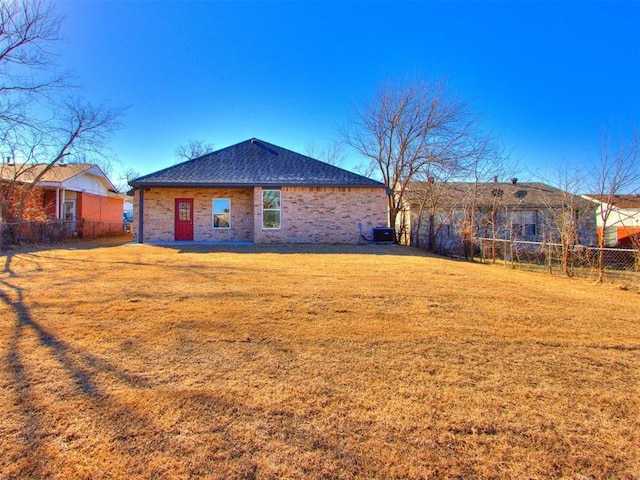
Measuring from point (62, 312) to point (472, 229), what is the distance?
12643mm

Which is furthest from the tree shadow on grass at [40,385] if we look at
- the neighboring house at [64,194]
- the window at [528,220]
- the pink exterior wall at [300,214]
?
the window at [528,220]

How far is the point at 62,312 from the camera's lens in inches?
167

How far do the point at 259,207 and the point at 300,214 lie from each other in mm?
1745

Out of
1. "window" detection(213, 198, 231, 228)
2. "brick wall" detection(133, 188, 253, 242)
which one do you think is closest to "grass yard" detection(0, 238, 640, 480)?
"brick wall" detection(133, 188, 253, 242)

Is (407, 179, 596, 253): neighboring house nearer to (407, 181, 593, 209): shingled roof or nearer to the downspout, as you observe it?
(407, 181, 593, 209): shingled roof

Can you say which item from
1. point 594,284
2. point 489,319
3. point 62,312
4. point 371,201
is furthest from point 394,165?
point 62,312

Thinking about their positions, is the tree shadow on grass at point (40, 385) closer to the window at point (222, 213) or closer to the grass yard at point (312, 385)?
the grass yard at point (312, 385)

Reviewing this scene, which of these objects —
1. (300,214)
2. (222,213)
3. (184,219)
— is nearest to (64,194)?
(184,219)

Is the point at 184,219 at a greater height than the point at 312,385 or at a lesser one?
greater

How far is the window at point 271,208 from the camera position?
1459 centimetres

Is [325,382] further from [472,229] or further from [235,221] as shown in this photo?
[235,221]

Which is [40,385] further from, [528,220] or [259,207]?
[528,220]

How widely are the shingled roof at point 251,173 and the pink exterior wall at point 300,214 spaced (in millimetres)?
359

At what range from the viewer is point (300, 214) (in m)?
14.7
